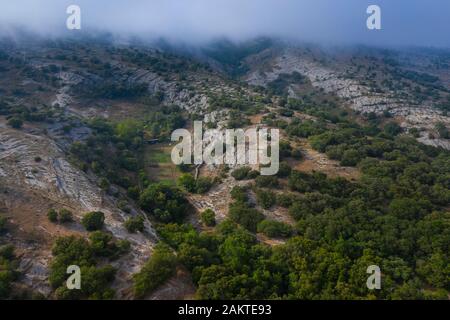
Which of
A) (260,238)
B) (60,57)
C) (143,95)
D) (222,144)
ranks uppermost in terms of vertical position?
(60,57)

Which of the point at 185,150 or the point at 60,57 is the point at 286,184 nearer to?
the point at 185,150

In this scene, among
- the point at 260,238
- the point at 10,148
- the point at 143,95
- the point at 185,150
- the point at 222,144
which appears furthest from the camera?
the point at 143,95

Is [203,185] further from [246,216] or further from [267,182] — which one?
[246,216]

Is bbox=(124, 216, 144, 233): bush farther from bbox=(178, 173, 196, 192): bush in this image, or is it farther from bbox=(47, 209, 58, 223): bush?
bbox=(178, 173, 196, 192): bush

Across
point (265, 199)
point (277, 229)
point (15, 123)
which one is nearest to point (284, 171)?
point (265, 199)

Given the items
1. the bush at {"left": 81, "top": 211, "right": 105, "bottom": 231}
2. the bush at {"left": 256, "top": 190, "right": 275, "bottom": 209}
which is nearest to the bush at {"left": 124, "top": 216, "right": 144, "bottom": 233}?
the bush at {"left": 81, "top": 211, "right": 105, "bottom": 231}

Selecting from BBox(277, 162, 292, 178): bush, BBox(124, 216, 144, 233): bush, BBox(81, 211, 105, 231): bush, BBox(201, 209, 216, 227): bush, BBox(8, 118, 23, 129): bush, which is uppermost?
BBox(8, 118, 23, 129): bush

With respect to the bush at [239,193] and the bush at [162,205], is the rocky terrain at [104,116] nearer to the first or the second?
the bush at [239,193]
